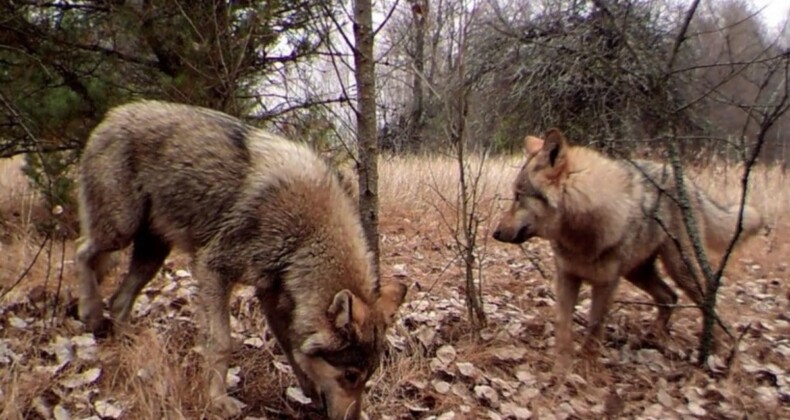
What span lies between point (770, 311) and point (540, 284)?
1.97 meters

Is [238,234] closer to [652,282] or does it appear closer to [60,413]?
[60,413]

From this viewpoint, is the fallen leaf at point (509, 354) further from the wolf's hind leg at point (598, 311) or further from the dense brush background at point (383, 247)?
the wolf's hind leg at point (598, 311)

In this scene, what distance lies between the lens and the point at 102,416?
368cm

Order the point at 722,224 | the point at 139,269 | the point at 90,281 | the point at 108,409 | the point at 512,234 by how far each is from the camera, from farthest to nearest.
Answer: the point at 722,224
the point at 512,234
the point at 139,269
the point at 90,281
the point at 108,409

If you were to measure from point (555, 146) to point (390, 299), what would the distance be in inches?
72.2

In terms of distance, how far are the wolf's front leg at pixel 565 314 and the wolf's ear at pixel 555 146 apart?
2.64ft

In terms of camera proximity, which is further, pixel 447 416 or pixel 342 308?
pixel 447 416

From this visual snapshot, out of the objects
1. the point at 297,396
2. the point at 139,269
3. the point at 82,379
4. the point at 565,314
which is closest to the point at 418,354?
the point at 297,396

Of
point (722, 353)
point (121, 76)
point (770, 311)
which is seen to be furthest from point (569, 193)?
point (121, 76)

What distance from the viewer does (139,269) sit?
474 cm

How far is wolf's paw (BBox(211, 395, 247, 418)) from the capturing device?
3.90 m

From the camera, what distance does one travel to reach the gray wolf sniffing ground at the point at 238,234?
3816mm

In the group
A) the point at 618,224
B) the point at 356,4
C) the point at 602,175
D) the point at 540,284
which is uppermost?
the point at 356,4

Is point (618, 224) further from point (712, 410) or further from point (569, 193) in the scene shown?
point (712, 410)
